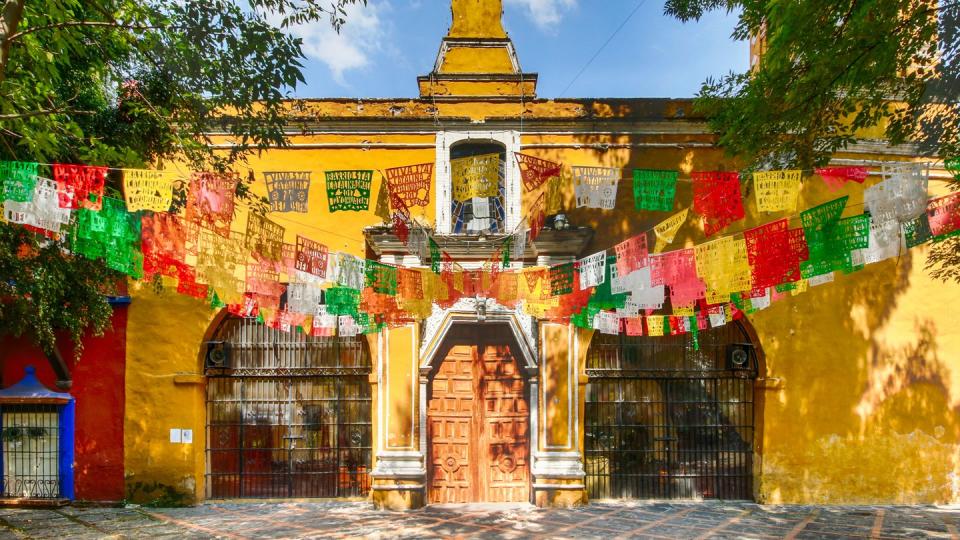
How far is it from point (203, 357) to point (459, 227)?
4407 mm

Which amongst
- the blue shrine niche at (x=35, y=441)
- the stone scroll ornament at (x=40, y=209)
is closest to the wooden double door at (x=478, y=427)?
the blue shrine niche at (x=35, y=441)

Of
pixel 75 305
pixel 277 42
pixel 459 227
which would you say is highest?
pixel 277 42

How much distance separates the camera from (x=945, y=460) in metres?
10.7

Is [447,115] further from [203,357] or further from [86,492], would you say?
[86,492]

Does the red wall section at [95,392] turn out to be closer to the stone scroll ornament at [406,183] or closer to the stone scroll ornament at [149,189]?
the stone scroll ornament at [149,189]

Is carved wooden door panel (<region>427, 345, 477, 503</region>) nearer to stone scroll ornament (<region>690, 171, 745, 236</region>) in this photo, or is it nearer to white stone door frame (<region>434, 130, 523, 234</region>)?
white stone door frame (<region>434, 130, 523, 234</region>)

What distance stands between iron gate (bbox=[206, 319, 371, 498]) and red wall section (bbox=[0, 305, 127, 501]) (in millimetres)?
1303

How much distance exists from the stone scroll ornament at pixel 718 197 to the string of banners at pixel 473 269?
1 centimetres

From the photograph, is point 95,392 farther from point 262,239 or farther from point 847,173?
point 847,173

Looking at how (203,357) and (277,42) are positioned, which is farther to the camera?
(203,357)

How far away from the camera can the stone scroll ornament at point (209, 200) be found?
7.23m

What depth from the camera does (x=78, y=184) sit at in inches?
267

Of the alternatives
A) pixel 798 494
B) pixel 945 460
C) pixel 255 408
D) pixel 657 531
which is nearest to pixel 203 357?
pixel 255 408

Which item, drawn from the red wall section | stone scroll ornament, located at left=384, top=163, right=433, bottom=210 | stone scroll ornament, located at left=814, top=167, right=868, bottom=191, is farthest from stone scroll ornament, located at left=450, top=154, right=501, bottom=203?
the red wall section
